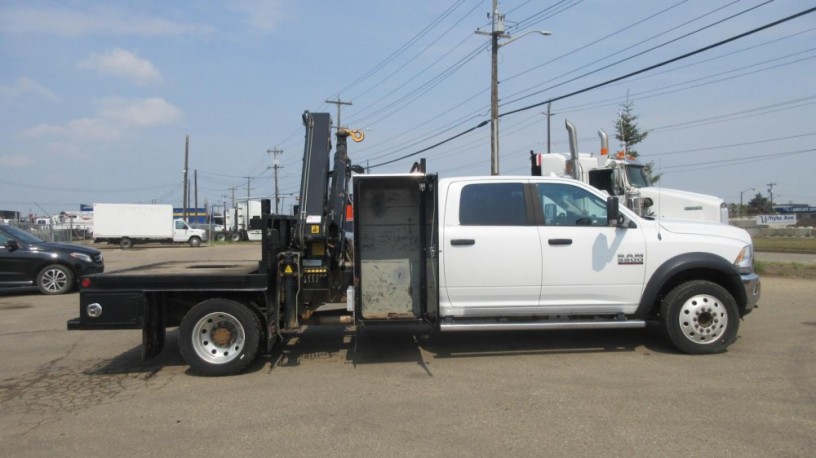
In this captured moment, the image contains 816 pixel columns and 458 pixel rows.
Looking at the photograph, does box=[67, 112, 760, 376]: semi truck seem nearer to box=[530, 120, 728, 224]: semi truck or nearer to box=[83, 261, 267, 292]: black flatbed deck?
box=[83, 261, 267, 292]: black flatbed deck

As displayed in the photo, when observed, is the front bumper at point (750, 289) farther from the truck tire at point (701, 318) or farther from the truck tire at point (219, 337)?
the truck tire at point (219, 337)

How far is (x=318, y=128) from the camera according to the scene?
22.9ft

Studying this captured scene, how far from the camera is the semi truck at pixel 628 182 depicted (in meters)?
11.2

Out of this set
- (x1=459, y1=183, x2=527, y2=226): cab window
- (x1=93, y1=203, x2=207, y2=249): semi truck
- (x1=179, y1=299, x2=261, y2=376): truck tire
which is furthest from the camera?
(x1=93, y1=203, x2=207, y2=249): semi truck

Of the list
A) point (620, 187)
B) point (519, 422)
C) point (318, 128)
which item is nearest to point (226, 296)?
point (318, 128)

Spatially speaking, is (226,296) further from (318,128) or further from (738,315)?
(738,315)

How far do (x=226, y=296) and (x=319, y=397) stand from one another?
66.5 inches

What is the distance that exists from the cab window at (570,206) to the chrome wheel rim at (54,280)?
11816 mm

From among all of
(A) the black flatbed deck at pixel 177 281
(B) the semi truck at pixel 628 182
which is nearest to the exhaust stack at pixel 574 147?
(B) the semi truck at pixel 628 182

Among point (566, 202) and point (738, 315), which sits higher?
point (566, 202)

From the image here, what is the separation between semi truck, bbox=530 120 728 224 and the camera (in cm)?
1119

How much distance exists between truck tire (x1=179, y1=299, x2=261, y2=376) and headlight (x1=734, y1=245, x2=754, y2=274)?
213 inches

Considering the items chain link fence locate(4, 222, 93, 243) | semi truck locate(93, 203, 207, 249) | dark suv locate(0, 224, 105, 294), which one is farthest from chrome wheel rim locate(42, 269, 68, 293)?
semi truck locate(93, 203, 207, 249)

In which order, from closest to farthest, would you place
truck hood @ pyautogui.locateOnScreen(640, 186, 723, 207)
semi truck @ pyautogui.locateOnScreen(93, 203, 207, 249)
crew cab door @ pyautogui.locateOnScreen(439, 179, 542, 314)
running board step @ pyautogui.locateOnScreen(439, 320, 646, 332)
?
running board step @ pyautogui.locateOnScreen(439, 320, 646, 332)
crew cab door @ pyautogui.locateOnScreen(439, 179, 542, 314)
truck hood @ pyautogui.locateOnScreen(640, 186, 723, 207)
semi truck @ pyautogui.locateOnScreen(93, 203, 207, 249)
